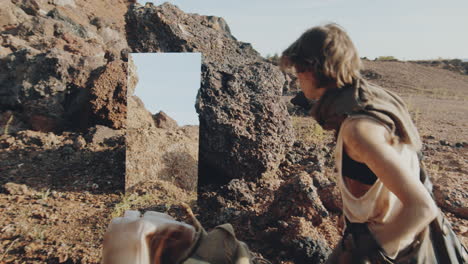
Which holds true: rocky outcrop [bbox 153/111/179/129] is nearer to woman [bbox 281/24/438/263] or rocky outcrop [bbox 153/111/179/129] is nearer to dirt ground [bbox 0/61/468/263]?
dirt ground [bbox 0/61/468/263]

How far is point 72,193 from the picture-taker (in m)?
4.04

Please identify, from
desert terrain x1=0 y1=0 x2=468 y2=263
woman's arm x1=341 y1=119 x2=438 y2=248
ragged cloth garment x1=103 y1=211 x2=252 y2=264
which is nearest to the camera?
woman's arm x1=341 y1=119 x2=438 y2=248

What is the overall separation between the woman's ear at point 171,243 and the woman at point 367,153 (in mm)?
598

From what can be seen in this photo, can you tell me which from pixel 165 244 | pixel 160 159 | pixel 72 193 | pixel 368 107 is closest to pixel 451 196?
pixel 160 159

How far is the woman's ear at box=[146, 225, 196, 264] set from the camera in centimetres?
163

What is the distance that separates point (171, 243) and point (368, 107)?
0.93m

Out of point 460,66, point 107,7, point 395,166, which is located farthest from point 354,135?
point 107,7

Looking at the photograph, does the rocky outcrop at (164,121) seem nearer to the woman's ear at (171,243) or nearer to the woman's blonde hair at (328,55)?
the woman's ear at (171,243)

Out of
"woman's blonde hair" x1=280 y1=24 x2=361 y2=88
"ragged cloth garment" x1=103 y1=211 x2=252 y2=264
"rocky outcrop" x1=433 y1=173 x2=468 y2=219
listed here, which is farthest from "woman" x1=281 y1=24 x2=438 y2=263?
"rocky outcrop" x1=433 y1=173 x2=468 y2=219

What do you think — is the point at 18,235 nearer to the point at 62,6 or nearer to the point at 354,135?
the point at 354,135

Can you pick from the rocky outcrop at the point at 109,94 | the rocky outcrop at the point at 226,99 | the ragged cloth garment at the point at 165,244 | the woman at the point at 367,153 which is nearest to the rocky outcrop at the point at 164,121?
the rocky outcrop at the point at 226,99

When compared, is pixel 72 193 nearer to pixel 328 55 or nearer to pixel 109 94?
pixel 109 94

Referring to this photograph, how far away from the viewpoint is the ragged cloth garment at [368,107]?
1.34 metres

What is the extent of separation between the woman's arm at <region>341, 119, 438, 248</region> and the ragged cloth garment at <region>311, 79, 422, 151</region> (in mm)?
51
